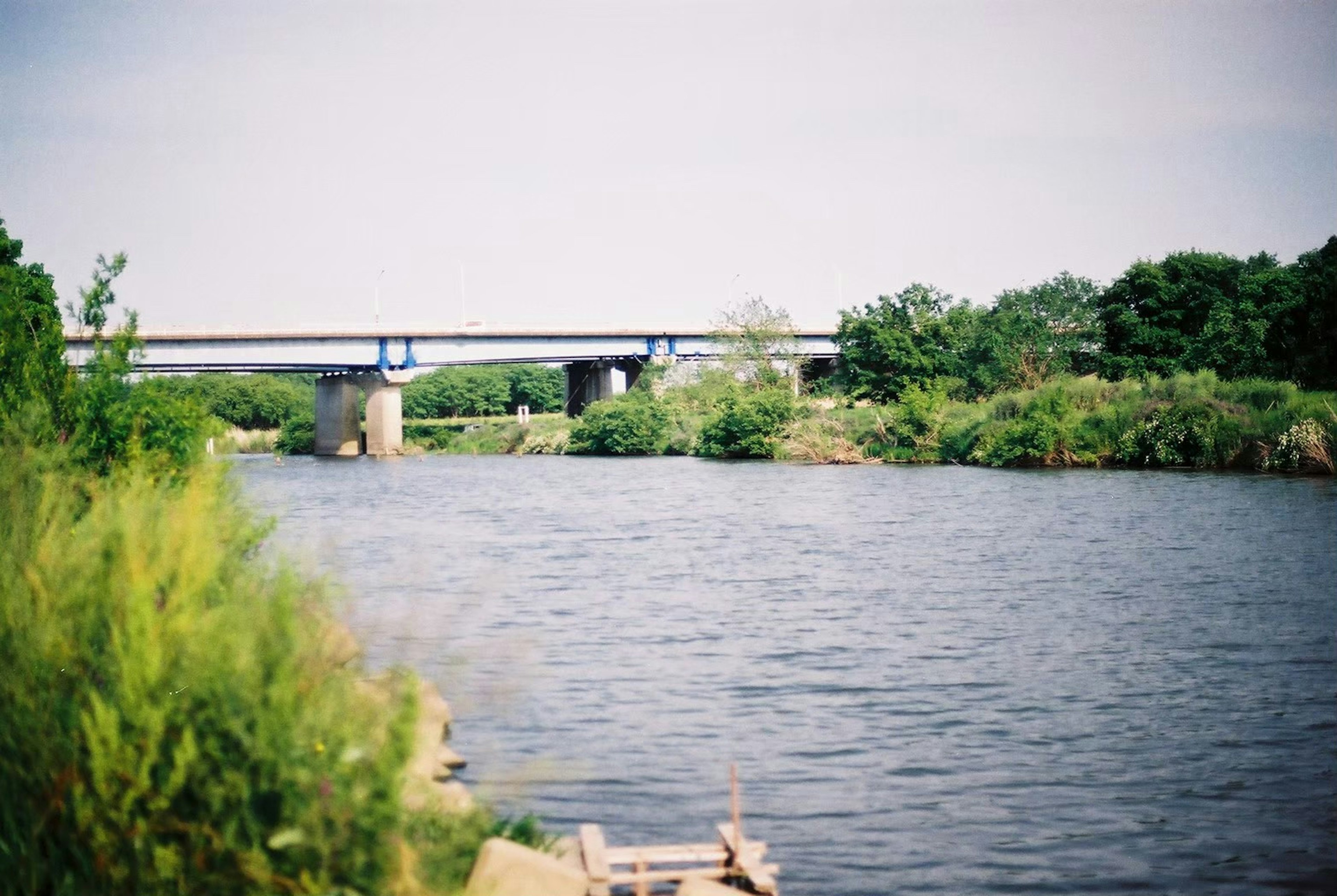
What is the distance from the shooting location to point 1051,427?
5778cm

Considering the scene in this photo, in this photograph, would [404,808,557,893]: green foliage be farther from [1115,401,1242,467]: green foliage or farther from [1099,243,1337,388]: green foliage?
[1099,243,1337,388]: green foliage

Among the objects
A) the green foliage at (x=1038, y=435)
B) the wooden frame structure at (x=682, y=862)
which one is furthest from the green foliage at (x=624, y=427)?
the wooden frame structure at (x=682, y=862)

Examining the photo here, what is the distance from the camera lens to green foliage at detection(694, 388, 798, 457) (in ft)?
247

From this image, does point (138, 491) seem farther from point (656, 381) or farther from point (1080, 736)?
point (656, 381)

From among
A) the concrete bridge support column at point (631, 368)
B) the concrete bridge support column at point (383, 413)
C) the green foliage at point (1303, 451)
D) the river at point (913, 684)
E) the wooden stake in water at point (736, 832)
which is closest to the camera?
the wooden stake in water at point (736, 832)

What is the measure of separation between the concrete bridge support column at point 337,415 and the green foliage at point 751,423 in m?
31.5

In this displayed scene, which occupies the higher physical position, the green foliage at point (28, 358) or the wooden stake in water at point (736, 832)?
the green foliage at point (28, 358)

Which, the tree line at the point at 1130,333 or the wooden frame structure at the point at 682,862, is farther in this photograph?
the tree line at the point at 1130,333

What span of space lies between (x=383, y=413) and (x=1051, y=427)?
53.9 metres

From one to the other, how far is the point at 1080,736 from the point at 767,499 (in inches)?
1272

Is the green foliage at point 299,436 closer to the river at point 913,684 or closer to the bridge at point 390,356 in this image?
the bridge at point 390,356

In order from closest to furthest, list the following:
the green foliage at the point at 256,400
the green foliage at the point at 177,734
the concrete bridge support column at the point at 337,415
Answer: the green foliage at the point at 177,734 → the concrete bridge support column at the point at 337,415 → the green foliage at the point at 256,400

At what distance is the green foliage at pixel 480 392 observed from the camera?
14775cm

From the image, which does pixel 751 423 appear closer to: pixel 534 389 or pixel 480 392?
pixel 480 392
